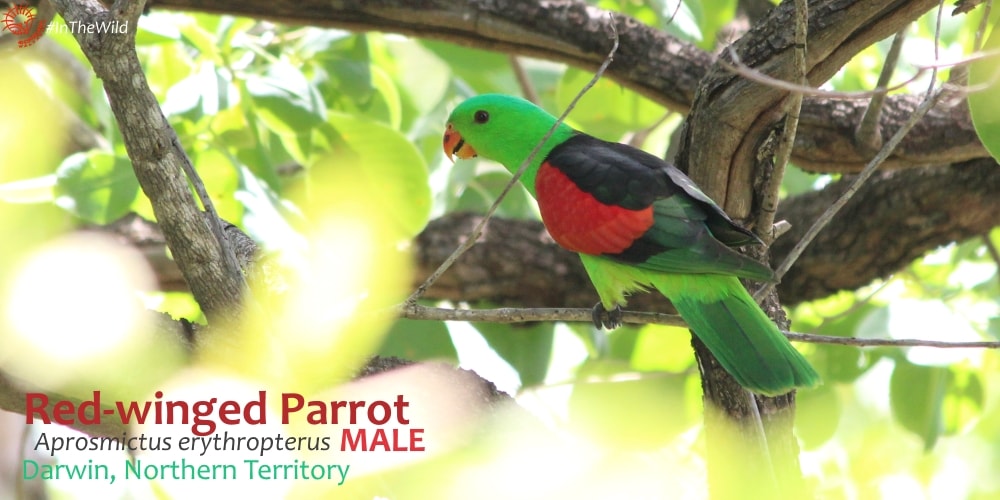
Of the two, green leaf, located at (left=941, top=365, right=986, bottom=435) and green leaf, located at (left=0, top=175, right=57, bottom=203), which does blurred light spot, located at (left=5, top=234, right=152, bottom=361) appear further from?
green leaf, located at (left=941, top=365, right=986, bottom=435)

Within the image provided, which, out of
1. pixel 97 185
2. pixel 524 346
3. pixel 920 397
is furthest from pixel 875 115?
pixel 97 185

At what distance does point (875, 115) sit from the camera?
3355 millimetres

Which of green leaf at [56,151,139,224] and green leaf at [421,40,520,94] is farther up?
green leaf at [421,40,520,94]

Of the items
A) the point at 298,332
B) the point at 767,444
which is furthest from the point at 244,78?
the point at 767,444

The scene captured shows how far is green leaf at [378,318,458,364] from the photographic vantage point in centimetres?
394

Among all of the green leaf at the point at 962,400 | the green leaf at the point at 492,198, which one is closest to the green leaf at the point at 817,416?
the green leaf at the point at 962,400

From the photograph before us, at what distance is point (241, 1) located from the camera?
3932mm

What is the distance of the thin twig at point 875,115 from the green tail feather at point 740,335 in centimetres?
103

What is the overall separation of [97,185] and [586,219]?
6.39 feet

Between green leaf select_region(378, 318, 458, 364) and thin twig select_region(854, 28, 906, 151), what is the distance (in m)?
1.79

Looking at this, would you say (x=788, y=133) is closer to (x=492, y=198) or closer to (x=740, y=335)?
(x=740, y=335)

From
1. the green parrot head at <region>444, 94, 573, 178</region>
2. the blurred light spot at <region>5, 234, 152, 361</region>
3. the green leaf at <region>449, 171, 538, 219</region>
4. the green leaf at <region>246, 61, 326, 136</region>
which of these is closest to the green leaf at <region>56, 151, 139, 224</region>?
the blurred light spot at <region>5, 234, 152, 361</region>

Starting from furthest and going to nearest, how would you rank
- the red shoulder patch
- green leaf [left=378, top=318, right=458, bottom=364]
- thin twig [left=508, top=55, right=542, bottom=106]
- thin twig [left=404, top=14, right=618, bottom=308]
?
thin twig [left=508, top=55, right=542, bottom=106], green leaf [left=378, top=318, right=458, bottom=364], the red shoulder patch, thin twig [left=404, top=14, right=618, bottom=308]

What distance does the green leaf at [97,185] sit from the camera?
360cm
